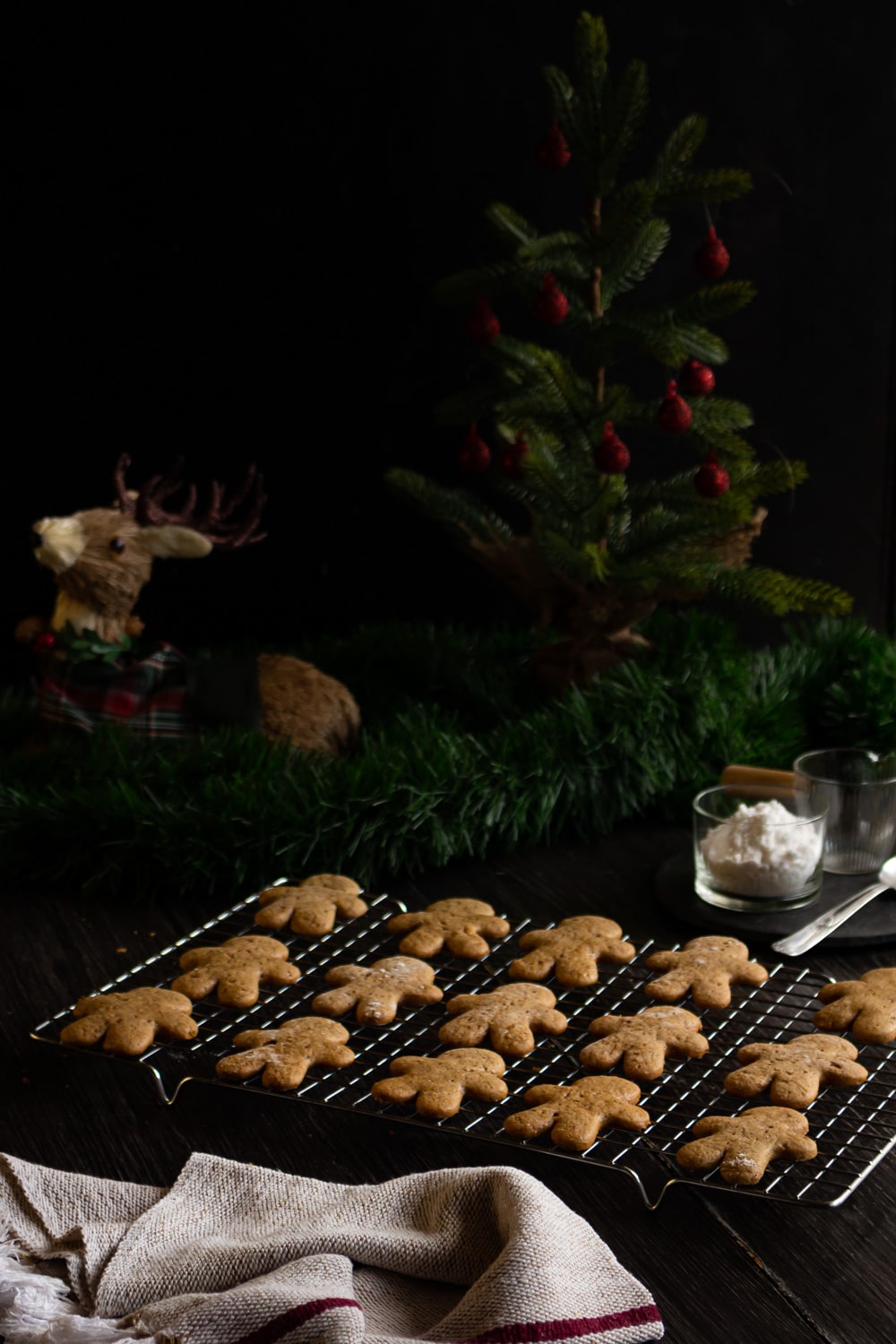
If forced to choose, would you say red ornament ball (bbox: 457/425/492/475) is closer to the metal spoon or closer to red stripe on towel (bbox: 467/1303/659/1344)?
the metal spoon

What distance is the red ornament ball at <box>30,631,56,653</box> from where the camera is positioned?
1856mm

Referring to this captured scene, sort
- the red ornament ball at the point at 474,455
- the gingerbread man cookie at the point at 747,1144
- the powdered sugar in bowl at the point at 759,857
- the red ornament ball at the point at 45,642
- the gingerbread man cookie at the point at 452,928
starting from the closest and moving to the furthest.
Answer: the gingerbread man cookie at the point at 747,1144, the gingerbread man cookie at the point at 452,928, the powdered sugar in bowl at the point at 759,857, the red ornament ball at the point at 45,642, the red ornament ball at the point at 474,455

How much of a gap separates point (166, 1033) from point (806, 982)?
581 mm

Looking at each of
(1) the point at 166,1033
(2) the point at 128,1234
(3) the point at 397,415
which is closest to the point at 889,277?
(3) the point at 397,415

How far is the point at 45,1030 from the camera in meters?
1.33

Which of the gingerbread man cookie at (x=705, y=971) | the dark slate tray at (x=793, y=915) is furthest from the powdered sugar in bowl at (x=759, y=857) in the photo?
the gingerbread man cookie at (x=705, y=971)

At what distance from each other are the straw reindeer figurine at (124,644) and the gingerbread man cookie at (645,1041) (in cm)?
72

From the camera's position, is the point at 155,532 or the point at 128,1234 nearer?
the point at 128,1234

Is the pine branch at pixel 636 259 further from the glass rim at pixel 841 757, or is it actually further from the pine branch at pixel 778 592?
the glass rim at pixel 841 757

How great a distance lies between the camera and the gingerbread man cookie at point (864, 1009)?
1.21 m

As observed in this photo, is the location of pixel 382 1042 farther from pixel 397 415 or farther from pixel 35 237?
pixel 35 237

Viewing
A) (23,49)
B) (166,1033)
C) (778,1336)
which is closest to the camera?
(778,1336)

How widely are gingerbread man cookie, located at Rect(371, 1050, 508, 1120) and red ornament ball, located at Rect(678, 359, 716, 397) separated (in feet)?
3.05

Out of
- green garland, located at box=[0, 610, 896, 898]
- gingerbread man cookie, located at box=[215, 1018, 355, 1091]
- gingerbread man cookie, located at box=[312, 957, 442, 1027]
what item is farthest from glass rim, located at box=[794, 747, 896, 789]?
gingerbread man cookie, located at box=[215, 1018, 355, 1091]
